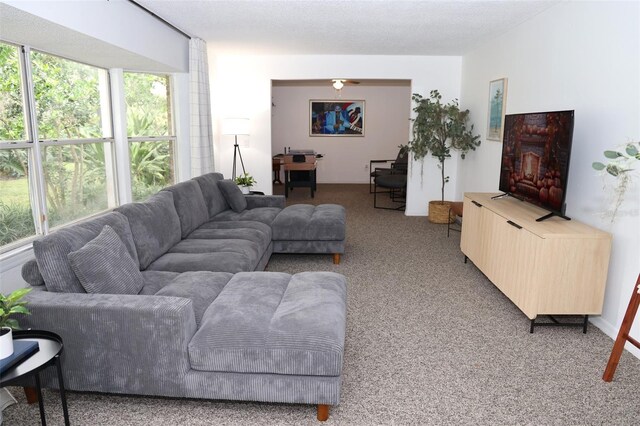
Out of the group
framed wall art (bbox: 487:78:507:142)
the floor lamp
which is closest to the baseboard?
framed wall art (bbox: 487:78:507:142)

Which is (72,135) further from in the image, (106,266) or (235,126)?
(235,126)

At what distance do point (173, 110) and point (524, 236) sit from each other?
4.23 meters

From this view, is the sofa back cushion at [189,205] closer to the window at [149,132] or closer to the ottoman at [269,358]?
the window at [149,132]

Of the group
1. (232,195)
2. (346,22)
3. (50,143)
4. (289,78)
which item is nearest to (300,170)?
(289,78)

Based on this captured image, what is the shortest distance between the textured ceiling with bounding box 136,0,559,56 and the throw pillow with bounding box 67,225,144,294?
2272 mm

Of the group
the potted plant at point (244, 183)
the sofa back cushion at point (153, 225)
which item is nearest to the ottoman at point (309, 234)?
the sofa back cushion at point (153, 225)

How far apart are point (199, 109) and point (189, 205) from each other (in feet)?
6.36

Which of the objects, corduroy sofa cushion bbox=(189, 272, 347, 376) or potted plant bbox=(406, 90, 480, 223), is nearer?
corduroy sofa cushion bbox=(189, 272, 347, 376)

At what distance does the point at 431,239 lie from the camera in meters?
5.53

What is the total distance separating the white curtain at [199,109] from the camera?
5418 mm

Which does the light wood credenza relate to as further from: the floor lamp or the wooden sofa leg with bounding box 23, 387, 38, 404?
the floor lamp

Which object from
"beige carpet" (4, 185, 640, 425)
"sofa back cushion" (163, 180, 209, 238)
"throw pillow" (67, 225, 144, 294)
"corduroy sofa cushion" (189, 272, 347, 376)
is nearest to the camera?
"corduroy sofa cushion" (189, 272, 347, 376)

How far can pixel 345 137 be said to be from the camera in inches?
400

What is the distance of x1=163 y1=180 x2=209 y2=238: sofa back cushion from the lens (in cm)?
394
